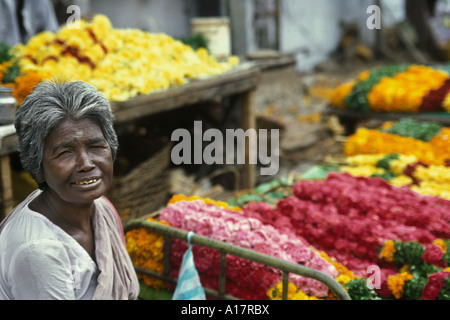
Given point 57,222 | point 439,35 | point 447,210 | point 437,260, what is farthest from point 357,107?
point 439,35

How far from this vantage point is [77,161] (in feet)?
5.57

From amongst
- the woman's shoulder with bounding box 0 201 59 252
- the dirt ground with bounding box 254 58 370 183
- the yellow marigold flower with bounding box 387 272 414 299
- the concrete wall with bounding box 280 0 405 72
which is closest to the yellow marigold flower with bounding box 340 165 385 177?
the dirt ground with bounding box 254 58 370 183

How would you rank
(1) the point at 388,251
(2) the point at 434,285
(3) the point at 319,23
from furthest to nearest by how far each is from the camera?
(3) the point at 319,23
(1) the point at 388,251
(2) the point at 434,285

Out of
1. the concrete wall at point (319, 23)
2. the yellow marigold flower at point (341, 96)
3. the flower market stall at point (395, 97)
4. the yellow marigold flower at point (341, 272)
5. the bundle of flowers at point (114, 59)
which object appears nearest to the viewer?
the yellow marigold flower at point (341, 272)

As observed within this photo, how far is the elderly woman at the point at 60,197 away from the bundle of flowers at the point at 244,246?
1.15m

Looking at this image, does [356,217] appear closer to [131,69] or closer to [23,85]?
[23,85]

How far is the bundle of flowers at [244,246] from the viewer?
9.29ft

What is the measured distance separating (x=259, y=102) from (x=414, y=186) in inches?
251

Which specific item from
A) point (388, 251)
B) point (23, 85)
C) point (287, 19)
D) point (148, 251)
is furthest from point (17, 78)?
point (287, 19)

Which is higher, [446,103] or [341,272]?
[446,103]

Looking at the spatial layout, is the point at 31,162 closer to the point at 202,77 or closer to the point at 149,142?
the point at 202,77

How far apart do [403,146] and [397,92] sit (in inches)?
67.2

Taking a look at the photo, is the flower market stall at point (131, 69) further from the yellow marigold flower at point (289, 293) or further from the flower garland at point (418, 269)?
the flower garland at point (418, 269)

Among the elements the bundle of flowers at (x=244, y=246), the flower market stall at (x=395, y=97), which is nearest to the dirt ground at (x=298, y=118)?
the flower market stall at (x=395, y=97)
